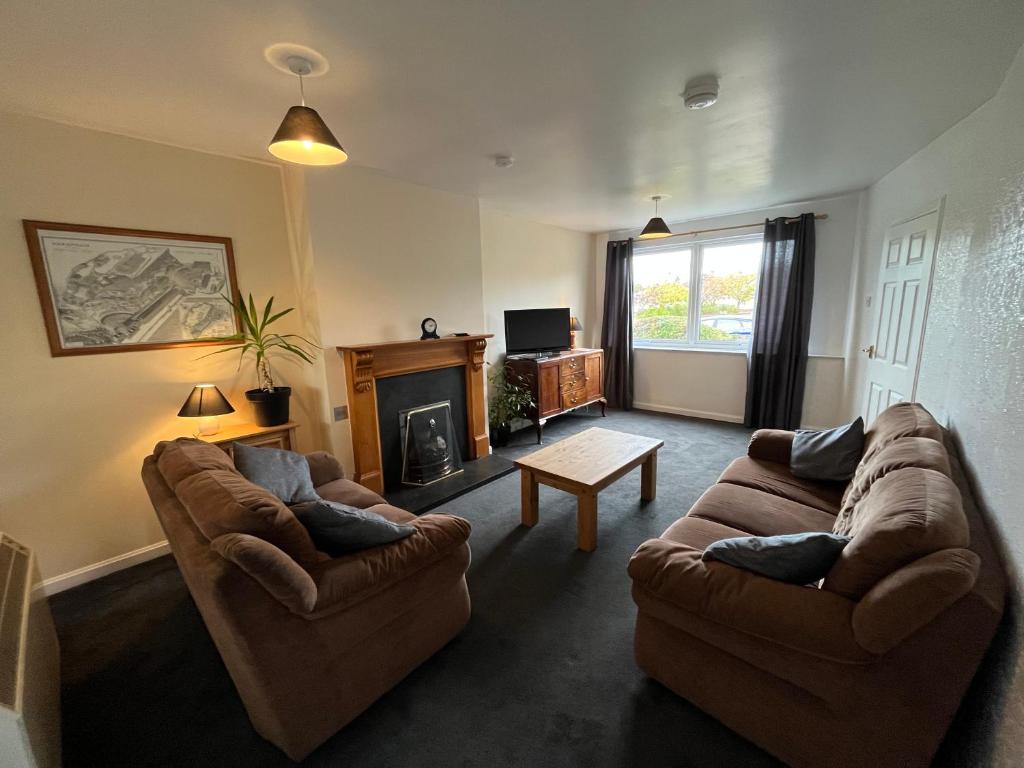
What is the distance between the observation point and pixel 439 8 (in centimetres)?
132

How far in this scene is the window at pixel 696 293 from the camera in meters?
4.70

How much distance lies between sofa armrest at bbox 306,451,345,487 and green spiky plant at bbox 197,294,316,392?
2.05ft

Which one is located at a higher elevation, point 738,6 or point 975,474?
point 738,6

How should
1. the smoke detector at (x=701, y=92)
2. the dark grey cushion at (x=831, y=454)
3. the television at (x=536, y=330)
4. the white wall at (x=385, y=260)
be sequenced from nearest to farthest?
the smoke detector at (x=701, y=92), the dark grey cushion at (x=831, y=454), the white wall at (x=385, y=260), the television at (x=536, y=330)

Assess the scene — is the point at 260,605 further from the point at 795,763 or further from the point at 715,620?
the point at 795,763

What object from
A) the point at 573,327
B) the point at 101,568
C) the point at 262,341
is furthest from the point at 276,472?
the point at 573,327

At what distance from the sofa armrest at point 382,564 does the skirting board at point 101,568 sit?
194cm

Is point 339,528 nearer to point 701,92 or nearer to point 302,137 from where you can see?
point 302,137

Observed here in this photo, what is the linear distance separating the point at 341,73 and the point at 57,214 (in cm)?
173

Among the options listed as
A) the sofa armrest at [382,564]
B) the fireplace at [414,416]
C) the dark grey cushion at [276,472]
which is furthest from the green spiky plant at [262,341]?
the sofa armrest at [382,564]

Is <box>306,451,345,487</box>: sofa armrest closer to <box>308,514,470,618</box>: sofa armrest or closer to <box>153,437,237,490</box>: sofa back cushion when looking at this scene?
<box>153,437,237,490</box>: sofa back cushion

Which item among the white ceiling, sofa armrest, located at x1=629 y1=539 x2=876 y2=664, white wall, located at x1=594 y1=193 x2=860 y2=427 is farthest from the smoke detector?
white wall, located at x1=594 y1=193 x2=860 y2=427

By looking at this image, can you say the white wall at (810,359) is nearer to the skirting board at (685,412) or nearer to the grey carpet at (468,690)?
the skirting board at (685,412)

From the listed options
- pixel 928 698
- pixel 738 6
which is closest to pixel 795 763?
pixel 928 698
